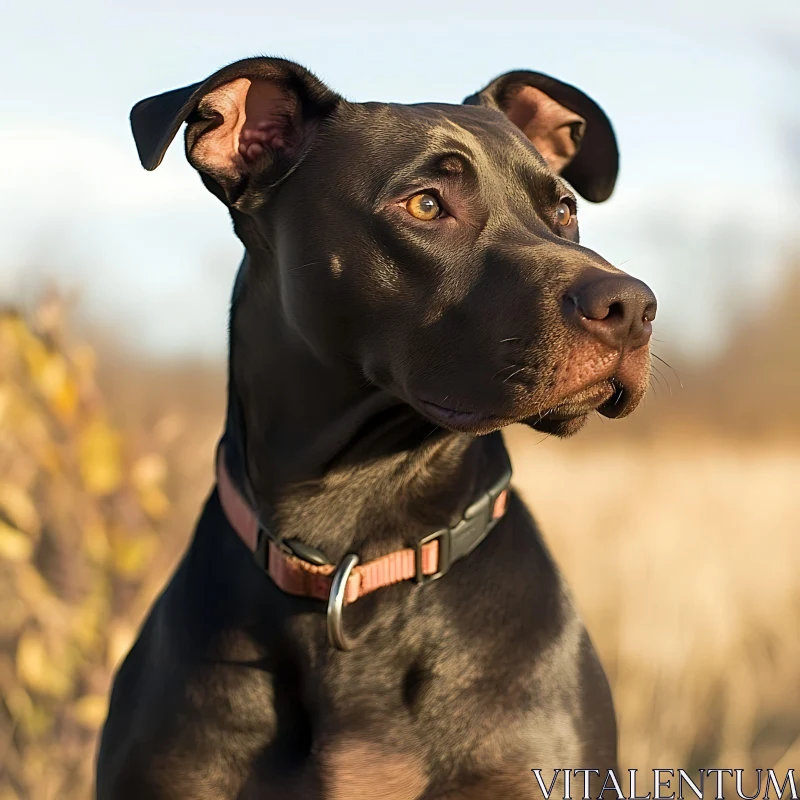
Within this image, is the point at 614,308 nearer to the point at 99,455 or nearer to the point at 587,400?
the point at 587,400

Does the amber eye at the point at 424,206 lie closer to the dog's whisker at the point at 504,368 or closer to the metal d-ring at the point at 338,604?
the dog's whisker at the point at 504,368

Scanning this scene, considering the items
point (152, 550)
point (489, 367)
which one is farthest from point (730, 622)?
point (489, 367)

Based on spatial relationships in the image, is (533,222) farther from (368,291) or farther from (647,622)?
(647,622)

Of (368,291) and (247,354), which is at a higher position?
(368,291)

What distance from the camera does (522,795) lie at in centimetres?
277

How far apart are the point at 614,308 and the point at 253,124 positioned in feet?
4.34

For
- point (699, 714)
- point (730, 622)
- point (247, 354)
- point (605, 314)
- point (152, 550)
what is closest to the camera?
point (605, 314)

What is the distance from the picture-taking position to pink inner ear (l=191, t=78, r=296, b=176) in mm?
3121

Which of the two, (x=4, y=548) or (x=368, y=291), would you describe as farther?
(x=4, y=548)

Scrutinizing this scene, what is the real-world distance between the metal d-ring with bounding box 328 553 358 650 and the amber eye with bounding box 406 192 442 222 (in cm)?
90

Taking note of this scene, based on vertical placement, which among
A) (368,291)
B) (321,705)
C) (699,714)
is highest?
(368,291)

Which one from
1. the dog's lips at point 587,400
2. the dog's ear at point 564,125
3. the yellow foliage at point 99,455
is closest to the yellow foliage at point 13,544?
the yellow foliage at point 99,455

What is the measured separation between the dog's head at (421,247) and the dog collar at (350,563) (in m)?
0.38

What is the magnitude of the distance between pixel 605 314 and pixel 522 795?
1227 mm
